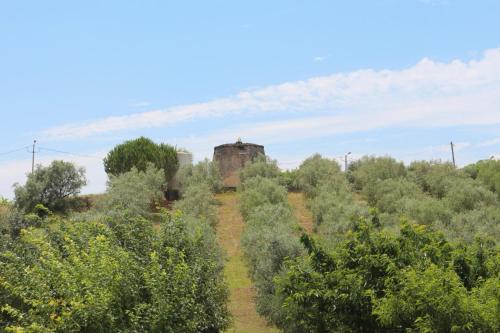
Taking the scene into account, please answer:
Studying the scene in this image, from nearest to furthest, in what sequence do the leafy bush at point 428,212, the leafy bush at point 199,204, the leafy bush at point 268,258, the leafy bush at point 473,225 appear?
the leafy bush at point 268,258 < the leafy bush at point 473,225 < the leafy bush at point 428,212 < the leafy bush at point 199,204

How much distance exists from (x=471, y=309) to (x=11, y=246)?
10924mm

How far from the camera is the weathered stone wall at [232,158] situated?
62.6m

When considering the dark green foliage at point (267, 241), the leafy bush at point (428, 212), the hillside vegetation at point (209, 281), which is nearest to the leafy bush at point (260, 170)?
the dark green foliage at point (267, 241)

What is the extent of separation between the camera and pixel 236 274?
3322 cm

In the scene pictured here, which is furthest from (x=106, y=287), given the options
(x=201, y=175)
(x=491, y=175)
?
(x=201, y=175)

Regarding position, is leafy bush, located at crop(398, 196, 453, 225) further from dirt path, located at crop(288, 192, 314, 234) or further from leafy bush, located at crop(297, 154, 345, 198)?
leafy bush, located at crop(297, 154, 345, 198)

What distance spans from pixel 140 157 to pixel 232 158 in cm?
1084

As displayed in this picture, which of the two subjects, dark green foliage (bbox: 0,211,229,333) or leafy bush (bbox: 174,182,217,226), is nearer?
dark green foliage (bbox: 0,211,229,333)

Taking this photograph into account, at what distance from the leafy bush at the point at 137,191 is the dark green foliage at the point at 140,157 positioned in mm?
1927

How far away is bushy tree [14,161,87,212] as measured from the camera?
170 ft

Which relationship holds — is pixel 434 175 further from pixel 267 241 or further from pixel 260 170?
pixel 267 241

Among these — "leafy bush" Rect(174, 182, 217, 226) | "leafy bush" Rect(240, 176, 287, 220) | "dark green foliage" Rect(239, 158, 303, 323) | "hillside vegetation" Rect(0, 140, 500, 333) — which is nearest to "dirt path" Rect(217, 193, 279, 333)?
"hillside vegetation" Rect(0, 140, 500, 333)

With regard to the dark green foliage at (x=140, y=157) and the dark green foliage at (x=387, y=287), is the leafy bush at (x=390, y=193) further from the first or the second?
the dark green foliage at (x=387, y=287)

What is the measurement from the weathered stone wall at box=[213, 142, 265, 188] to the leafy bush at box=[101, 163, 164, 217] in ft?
31.4
